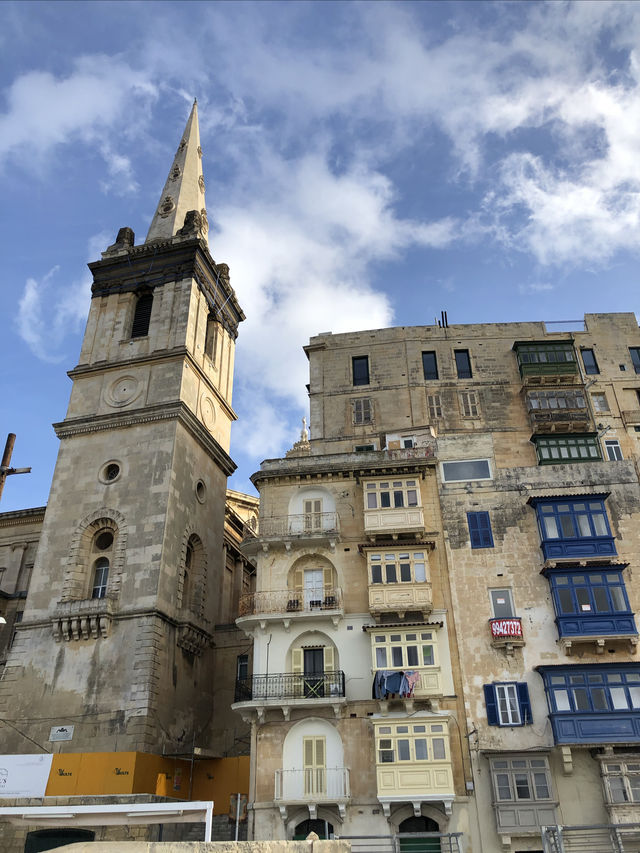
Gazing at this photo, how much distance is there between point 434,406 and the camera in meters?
41.3

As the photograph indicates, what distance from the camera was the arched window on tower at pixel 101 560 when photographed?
3750 centimetres

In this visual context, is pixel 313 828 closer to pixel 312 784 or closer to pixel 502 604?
pixel 312 784

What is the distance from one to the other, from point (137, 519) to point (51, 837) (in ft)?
48.5

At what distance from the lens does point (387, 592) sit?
29.8 m

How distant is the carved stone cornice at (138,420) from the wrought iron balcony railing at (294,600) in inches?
551

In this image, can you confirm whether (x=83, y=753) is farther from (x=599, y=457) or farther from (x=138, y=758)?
(x=599, y=457)

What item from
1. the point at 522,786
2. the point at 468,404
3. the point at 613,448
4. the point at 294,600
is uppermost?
the point at 468,404

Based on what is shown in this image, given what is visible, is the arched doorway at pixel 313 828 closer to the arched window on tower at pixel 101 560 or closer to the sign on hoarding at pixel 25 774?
the sign on hoarding at pixel 25 774

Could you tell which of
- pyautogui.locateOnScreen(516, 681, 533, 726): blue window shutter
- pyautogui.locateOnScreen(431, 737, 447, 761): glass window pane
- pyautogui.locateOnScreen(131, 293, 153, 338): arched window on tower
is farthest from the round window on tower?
pyautogui.locateOnScreen(516, 681, 533, 726): blue window shutter

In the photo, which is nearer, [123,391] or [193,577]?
[193,577]

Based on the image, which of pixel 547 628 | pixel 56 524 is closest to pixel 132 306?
pixel 56 524

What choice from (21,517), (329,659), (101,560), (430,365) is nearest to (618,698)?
(329,659)

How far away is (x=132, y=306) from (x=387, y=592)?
28.0m

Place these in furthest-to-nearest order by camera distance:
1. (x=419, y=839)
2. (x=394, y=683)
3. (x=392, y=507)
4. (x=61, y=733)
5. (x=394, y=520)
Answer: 1. (x=61, y=733)
2. (x=392, y=507)
3. (x=394, y=520)
4. (x=394, y=683)
5. (x=419, y=839)
